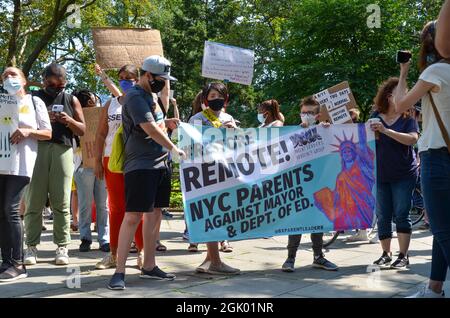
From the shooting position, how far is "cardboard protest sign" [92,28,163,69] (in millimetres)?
6676

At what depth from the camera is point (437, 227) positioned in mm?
3914

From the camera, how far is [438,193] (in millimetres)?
3902

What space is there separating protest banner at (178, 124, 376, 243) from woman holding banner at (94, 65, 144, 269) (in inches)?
28.1

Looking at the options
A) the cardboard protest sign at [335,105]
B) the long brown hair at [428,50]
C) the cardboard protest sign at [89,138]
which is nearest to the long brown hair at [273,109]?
the cardboard protest sign at [335,105]

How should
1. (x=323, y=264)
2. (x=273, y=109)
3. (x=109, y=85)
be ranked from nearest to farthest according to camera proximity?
(x=323, y=264) → (x=109, y=85) → (x=273, y=109)

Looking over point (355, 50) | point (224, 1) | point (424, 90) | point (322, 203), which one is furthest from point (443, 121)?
point (224, 1)

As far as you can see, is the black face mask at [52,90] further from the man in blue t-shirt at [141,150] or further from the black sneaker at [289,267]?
the black sneaker at [289,267]

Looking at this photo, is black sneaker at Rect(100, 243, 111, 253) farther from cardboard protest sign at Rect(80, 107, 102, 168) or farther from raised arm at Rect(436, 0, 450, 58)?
raised arm at Rect(436, 0, 450, 58)

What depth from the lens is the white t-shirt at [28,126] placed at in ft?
16.6

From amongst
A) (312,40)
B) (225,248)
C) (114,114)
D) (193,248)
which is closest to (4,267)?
(114,114)

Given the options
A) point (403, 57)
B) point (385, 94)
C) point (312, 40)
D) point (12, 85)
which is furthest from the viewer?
point (312, 40)

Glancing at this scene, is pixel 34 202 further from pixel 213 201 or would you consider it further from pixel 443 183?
pixel 443 183

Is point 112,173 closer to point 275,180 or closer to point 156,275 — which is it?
point 156,275

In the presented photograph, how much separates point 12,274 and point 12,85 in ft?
5.70
